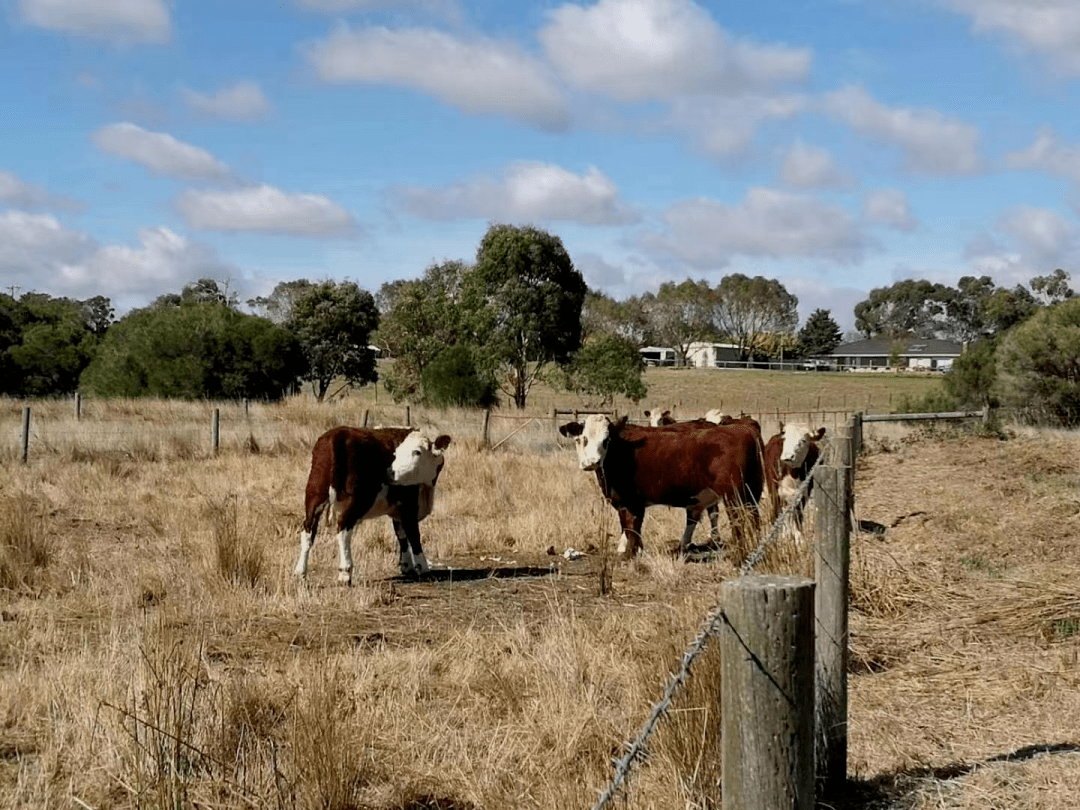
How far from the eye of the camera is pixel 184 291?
79125mm

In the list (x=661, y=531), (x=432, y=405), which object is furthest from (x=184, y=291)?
(x=661, y=531)

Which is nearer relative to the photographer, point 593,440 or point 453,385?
point 593,440

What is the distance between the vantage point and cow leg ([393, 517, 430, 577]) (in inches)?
393

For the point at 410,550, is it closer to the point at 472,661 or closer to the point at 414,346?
the point at 472,661

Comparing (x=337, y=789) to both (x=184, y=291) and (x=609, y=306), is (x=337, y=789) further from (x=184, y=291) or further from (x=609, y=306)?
(x=609, y=306)

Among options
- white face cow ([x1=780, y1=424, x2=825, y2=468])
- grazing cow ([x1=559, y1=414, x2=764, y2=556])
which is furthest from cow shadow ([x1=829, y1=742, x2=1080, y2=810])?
white face cow ([x1=780, y1=424, x2=825, y2=468])

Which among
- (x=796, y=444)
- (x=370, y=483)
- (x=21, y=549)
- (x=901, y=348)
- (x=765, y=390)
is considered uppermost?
(x=901, y=348)

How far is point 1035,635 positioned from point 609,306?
92607 millimetres

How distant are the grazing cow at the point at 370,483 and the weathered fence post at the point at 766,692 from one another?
270 inches

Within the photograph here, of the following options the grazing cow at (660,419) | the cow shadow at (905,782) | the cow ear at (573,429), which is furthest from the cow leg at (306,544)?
the grazing cow at (660,419)

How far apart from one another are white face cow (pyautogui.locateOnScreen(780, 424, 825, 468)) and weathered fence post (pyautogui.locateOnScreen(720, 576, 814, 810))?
9.62m

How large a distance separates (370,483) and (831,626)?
225 inches

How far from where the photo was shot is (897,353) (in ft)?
322

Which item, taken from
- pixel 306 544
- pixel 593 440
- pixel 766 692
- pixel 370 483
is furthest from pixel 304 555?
pixel 766 692
